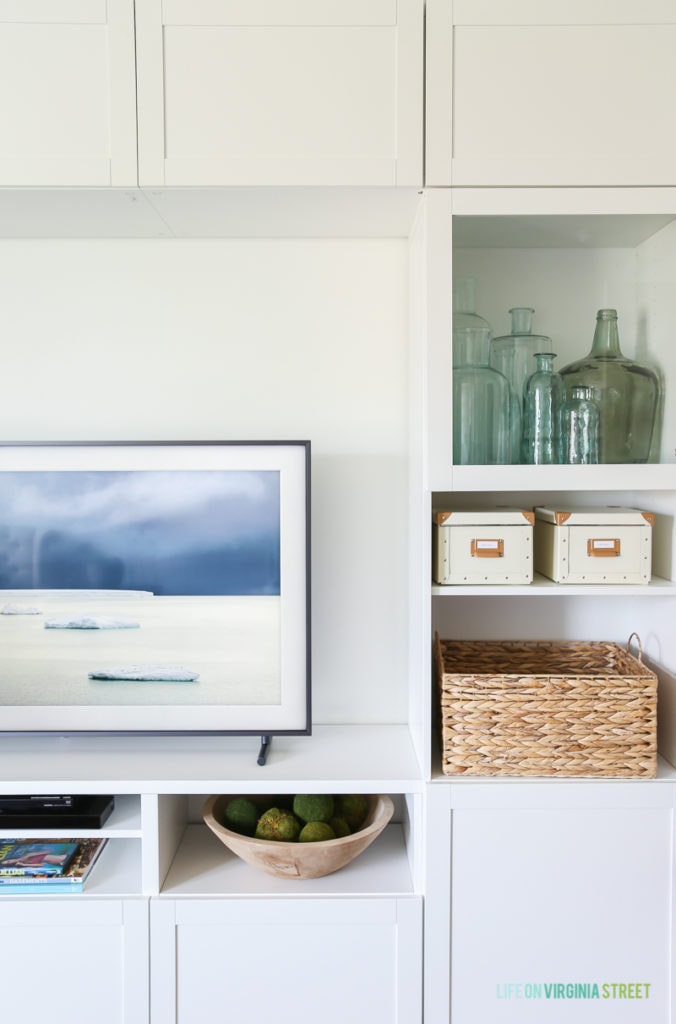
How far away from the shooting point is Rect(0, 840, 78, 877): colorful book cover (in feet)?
5.00

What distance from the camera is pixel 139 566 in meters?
1.69

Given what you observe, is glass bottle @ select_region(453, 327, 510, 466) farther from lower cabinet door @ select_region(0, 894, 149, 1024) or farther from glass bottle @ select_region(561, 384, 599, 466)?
lower cabinet door @ select_region(0, 894, 149, 1024)

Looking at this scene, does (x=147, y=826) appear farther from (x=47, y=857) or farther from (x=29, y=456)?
(x=29, y=456)

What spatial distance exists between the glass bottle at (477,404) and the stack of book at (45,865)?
1.15 meters

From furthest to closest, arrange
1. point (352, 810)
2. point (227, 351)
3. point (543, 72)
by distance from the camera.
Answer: point (227, 351), point (352, 810), point (543, 72)

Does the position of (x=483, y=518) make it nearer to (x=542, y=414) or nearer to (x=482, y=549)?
(x=482, y=549)

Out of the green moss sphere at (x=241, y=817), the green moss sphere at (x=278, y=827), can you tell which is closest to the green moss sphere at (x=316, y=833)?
the green moss sphere at (x=278, y=827)

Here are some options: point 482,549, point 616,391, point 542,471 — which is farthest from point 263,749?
point 616,391

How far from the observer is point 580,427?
1.55 metres

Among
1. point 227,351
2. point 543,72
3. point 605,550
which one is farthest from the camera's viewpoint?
point 227,351

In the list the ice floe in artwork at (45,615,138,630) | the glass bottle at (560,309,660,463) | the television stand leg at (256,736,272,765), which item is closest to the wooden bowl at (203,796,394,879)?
the television stand leg at (256,736,272,765)

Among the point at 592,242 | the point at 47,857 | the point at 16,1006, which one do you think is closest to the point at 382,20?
the point at 592,242

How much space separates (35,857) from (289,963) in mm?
577

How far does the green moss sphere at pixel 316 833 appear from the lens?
5.03 feet
